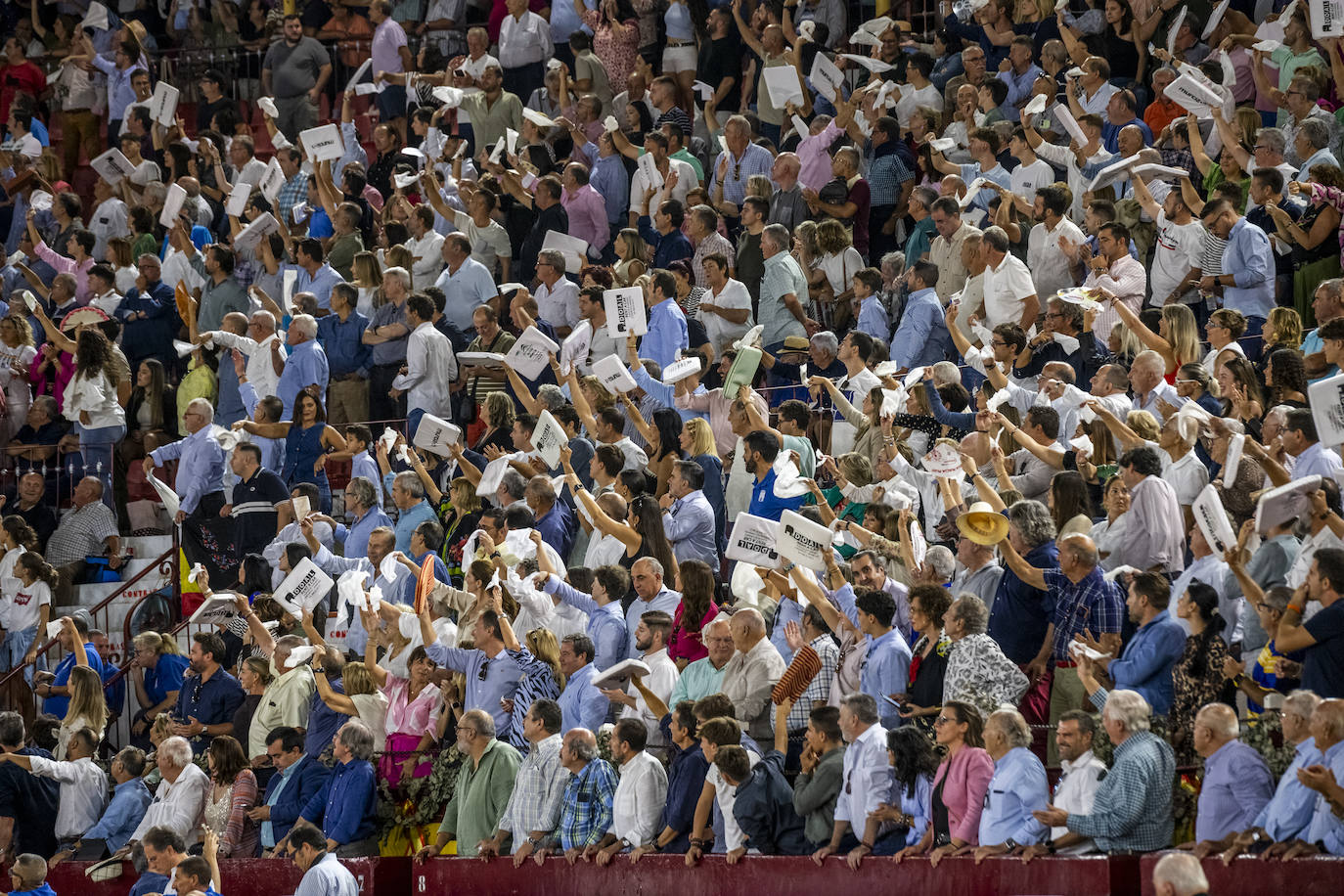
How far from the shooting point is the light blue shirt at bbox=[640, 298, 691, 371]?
15.4 metres

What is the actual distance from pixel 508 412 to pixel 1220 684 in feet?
21.6

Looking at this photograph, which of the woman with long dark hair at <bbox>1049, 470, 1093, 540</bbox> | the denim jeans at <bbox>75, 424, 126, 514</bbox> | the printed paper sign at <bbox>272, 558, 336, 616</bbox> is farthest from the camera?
the denim jeans at <bbox>75, 424, 126, 514</bbox>

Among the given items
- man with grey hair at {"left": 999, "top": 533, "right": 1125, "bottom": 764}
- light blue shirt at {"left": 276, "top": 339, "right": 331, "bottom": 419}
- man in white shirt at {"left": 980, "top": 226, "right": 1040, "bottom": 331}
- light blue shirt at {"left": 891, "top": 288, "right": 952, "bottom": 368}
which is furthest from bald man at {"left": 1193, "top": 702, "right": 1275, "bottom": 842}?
light blue shirt at {"left": 276, "top": 339, "right": 331, "bottom": 419}

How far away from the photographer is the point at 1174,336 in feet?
42.1

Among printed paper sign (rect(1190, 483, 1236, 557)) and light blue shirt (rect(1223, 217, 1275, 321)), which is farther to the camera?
light blue shirt (rect(1223, 217, 1275, 321))

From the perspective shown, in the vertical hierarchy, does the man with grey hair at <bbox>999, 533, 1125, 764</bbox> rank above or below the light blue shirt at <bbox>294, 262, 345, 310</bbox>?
below

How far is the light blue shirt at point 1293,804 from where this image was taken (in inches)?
354

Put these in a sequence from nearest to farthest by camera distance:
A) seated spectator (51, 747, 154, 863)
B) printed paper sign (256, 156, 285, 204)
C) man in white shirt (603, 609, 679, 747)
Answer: man in white shirt (603, 609, 679, 747) < seated spectator (51, 747, 154, 863) < printed paper sign (256, 156, 285, 204)

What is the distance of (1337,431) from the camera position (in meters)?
9.84

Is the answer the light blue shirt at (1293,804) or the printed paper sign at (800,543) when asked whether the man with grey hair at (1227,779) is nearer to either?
the light blue shirt at (1293,804)

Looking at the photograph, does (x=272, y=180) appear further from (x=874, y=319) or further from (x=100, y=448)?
(x=874, y=319)

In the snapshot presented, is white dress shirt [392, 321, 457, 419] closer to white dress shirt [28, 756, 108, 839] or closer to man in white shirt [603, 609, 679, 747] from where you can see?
white dress shirt [28, 756, 108, 839]

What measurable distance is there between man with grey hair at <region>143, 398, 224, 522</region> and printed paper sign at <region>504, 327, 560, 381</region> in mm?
2572

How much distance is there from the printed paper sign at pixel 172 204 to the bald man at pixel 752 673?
9.49 meters
